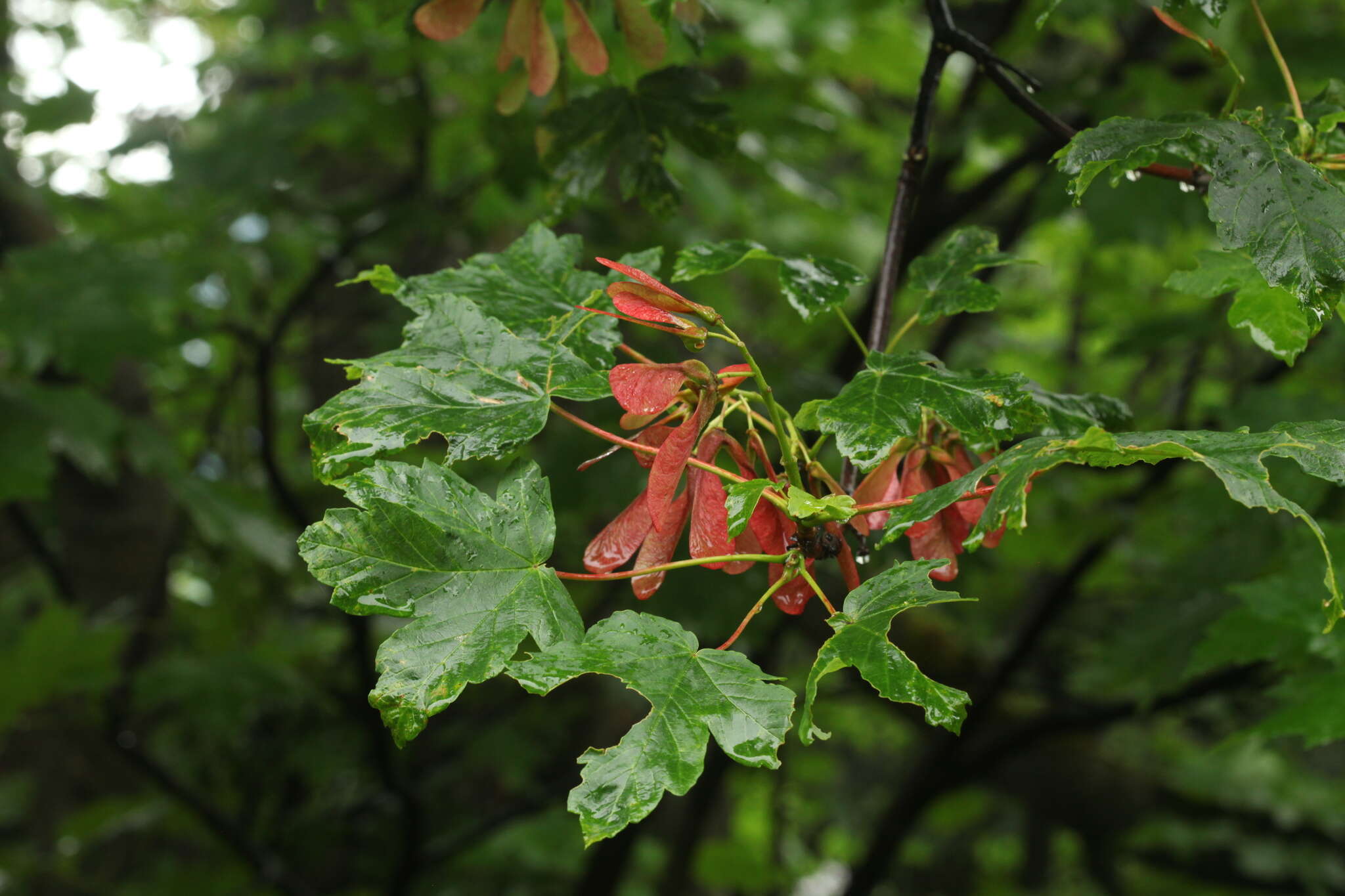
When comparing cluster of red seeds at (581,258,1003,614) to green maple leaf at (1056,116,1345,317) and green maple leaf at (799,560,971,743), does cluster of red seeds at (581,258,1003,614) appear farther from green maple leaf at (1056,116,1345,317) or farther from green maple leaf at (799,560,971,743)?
green maple leaf at (1056,116,1345,317)

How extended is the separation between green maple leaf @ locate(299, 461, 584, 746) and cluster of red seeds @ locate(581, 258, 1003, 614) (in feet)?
0.22

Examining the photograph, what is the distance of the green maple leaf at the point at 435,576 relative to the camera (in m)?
0.58

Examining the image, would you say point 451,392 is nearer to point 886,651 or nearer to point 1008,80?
point 886,651

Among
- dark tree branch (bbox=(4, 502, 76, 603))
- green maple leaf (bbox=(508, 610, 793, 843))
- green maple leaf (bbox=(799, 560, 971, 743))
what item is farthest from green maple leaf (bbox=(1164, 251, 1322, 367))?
dark tree branch (bbox=(4, 502, 76, 603))

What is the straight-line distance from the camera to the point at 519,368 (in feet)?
2.34

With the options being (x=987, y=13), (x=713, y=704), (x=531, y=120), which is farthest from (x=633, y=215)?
(x=713, y=704)

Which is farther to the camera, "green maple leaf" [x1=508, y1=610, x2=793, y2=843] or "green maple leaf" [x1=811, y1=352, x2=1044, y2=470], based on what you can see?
"green maple leaf" [x1=811, y1=352, x2=1044, y2=470]

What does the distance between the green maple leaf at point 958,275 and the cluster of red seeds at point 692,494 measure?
0.13 meters

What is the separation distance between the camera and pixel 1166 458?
59cm

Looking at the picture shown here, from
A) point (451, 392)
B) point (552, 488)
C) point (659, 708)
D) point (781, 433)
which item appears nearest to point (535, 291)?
point (451, 392)

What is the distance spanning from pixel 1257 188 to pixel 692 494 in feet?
1.41

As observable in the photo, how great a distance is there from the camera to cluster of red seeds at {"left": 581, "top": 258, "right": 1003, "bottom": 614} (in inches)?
25.1

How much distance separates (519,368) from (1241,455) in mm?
470

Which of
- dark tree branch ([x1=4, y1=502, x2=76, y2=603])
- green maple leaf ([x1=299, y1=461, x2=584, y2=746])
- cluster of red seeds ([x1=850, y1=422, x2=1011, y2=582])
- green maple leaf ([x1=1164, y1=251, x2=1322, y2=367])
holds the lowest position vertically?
dark tree branch ([x1=4, y1=502, x2=76, y2=603])
